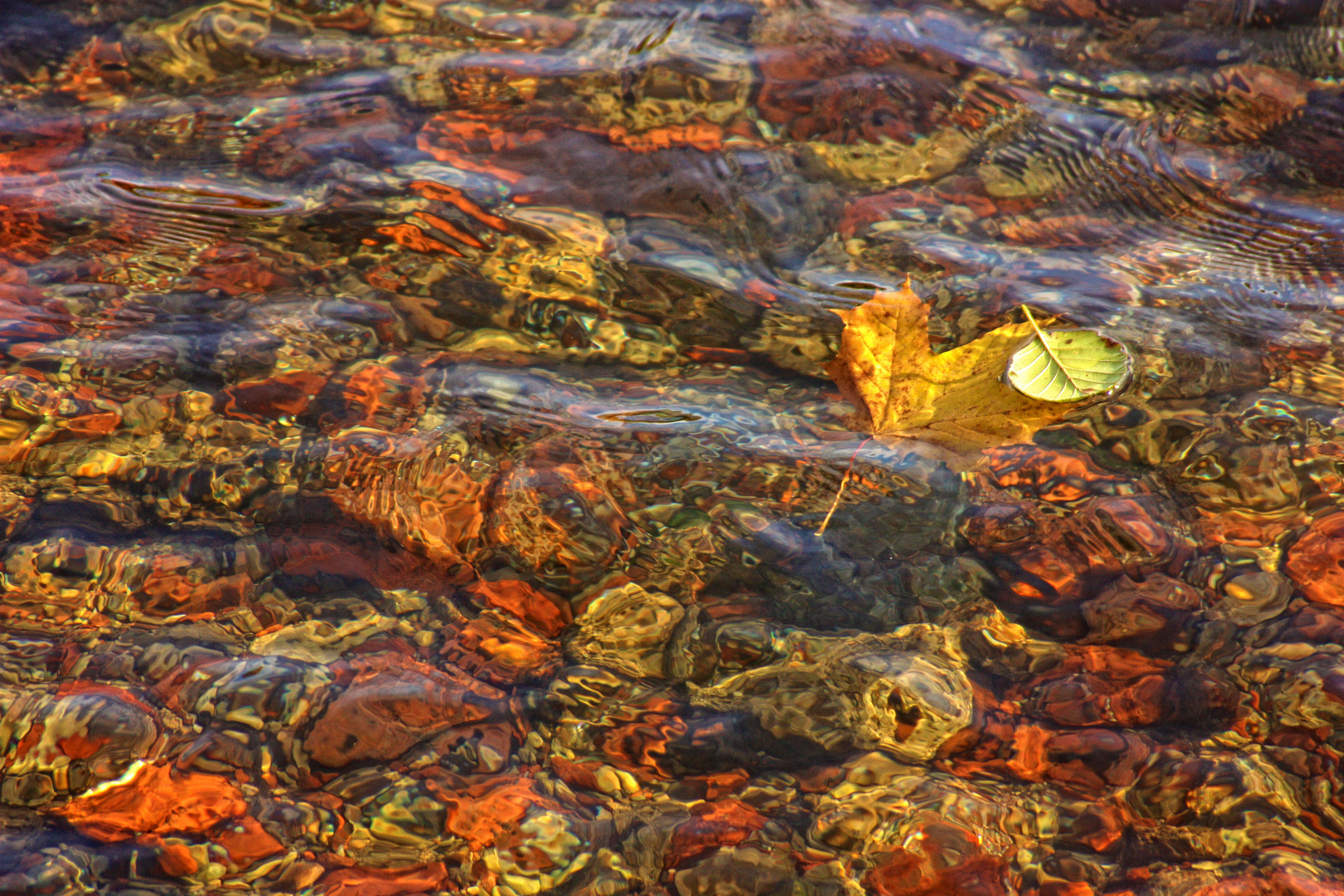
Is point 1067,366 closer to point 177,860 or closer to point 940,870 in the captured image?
point 940,870

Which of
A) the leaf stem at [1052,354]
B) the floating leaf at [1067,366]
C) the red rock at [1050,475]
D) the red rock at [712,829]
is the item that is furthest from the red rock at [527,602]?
the leaf stem at [1052,354]

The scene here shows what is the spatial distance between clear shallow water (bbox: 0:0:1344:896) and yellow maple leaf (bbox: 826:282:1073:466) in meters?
0.06

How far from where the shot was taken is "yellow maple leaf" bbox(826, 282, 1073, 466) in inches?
77.8

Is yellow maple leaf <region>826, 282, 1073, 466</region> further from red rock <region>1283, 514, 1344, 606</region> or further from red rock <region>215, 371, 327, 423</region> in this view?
red rock <region>215, 371, 327, 423</region>

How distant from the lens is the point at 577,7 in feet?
10.6

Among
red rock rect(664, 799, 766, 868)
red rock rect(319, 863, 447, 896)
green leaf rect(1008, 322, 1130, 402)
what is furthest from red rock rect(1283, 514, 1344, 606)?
red rock rect(319, 863, 447, 896)

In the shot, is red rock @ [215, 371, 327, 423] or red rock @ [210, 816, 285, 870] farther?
red rock @ [215, 371, 327, 423]

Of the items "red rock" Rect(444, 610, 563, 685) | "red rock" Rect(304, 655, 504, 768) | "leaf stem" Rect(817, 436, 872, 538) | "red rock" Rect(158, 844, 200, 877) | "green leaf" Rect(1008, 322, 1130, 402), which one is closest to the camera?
"red rock" Rect(158, 844, 200, 877)

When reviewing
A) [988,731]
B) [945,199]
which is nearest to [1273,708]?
[988,731]

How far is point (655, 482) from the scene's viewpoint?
6.37ft

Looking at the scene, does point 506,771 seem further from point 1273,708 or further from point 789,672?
point 1273,708

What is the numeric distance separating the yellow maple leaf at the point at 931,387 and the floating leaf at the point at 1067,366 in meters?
0.03

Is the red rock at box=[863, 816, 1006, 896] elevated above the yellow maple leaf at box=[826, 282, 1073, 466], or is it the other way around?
the yellow maple leaf at box=[826, 282, 1073, 466]

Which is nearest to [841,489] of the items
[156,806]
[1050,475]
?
[1050,475]
